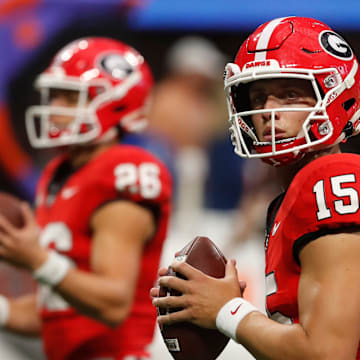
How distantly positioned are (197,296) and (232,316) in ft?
0.28

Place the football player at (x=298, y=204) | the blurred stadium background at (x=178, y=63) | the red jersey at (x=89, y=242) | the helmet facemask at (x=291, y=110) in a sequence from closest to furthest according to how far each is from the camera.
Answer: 1. the football player at (x=298, y=204)
2. the helmet facemask at (x=291, y=110)
3. the red jersey at (x=89, y=242)
4. the blurred stadium background at (x=178, y=63)

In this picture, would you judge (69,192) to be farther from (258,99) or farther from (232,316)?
(232,316)

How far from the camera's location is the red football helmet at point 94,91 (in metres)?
3.09

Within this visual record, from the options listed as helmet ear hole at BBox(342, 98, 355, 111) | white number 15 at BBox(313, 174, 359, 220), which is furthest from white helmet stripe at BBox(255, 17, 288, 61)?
white number 15 at BBox(313, 174, 359, 220)

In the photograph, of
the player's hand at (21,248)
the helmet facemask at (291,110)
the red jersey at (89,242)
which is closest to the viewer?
the helmet facemask at (291,110)

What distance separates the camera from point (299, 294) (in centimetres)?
169

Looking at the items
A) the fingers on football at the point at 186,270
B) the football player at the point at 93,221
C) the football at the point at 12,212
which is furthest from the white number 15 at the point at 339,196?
the football at the point at 12,212

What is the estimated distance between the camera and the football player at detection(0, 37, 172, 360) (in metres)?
2.71

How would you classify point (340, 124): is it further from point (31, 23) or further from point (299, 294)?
point (31, 23)

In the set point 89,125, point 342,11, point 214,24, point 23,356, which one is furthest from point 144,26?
point 89,125

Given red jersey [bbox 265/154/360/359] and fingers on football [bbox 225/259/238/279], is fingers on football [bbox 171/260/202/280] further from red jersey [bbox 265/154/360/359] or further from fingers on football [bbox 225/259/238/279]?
red jersey [bbox 265/154/360/359]

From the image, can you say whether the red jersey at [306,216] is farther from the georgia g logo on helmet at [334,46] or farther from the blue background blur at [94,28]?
the blue background blur at [94,28]

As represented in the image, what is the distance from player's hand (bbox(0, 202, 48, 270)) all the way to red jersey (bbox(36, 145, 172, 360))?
0.17m

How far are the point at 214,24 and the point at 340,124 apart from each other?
4236 millimetres
